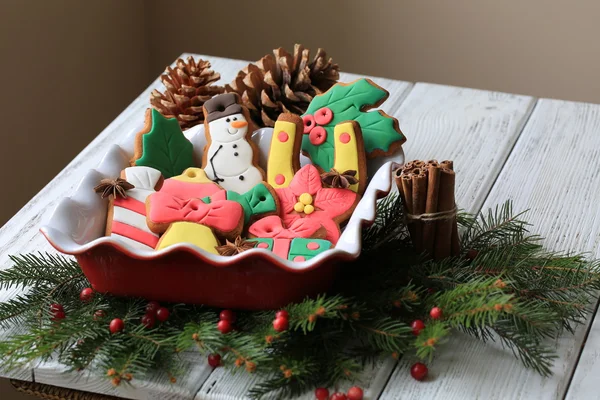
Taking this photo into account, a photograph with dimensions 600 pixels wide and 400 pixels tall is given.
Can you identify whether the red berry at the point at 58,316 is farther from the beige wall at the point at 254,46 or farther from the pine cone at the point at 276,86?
the beige wall at the point at 254,46

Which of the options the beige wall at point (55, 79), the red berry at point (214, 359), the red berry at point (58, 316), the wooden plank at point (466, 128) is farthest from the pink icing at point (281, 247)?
the beige wall at point (55, 79)

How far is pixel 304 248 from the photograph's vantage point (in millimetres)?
797

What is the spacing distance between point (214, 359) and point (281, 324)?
0.07 meters

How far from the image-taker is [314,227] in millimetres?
838

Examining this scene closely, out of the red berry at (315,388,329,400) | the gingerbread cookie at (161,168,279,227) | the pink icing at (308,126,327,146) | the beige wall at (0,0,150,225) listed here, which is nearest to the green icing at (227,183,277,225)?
the gingerbread cookie at (161,168,279,227)

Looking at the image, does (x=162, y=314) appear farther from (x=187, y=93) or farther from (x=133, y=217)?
(x=187, y=93)

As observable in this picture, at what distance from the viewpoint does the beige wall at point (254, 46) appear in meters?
1.71

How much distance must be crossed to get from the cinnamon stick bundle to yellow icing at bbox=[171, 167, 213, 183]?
0.21 meters

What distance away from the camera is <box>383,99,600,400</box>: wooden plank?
2.50ft

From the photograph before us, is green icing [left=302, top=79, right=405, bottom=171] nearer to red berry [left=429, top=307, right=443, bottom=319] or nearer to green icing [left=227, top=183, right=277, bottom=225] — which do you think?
green icing [left=227, top=183, right=277, bottom=225]

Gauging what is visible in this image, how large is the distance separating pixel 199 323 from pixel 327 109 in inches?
12.2

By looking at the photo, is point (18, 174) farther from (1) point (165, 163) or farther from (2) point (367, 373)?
(2) point (367, 373)

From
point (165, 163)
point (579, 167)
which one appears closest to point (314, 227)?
point (165, 163)

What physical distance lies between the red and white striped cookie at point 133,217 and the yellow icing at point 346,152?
20 cm
